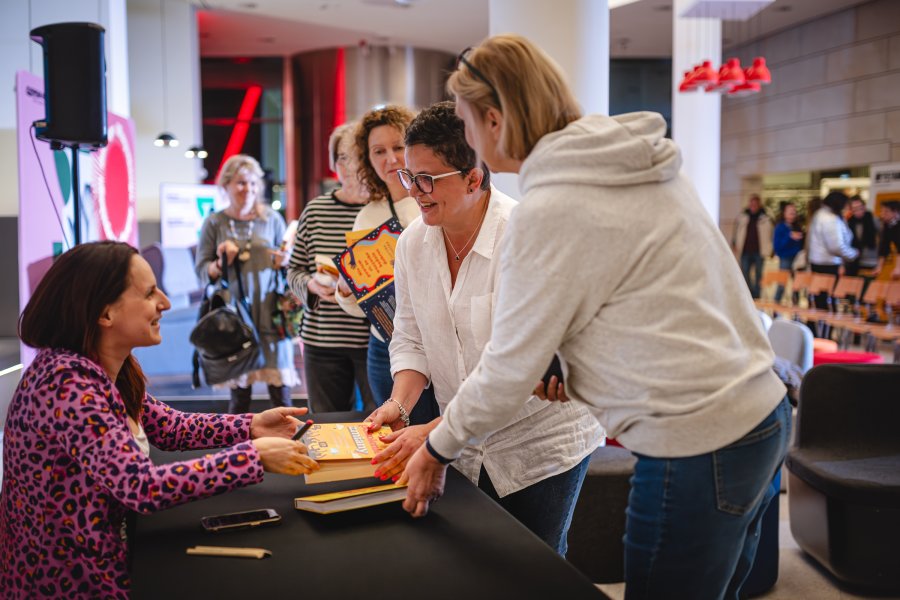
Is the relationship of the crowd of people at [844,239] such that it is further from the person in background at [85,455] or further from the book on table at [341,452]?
the person in background at [85,455]

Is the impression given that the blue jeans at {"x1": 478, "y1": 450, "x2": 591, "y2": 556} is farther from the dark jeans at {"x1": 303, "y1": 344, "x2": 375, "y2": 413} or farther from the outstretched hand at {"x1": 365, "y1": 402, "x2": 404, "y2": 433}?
the dark jeans at {"x1": 303, "y1": 344, "x2": 375, "y2": 413}

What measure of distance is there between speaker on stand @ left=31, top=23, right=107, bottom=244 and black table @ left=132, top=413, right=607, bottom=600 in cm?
250

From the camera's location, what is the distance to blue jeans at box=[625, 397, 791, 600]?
51.7 inches

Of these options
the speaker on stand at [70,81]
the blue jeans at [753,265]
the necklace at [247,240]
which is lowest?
the blue jeans at [753,265]

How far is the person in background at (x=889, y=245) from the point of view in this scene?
1021cm

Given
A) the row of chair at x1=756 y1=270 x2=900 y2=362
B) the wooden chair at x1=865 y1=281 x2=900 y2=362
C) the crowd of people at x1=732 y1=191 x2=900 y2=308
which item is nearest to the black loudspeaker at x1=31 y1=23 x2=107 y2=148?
the row of chair at x1=756 y1=270 x2=900 y2=362

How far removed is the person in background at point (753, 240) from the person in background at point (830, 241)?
216 centimetres

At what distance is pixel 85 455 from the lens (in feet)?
4.55

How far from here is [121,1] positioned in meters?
7.32

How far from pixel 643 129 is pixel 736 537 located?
0.69 meters

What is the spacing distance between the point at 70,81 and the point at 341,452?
2.69 metres

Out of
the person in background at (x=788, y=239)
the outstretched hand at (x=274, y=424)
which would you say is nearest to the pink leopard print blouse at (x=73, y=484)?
the outstretched hand at (x=274, y=424)

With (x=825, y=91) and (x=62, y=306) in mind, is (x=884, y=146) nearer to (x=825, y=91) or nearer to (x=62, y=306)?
(x=825, y=91)

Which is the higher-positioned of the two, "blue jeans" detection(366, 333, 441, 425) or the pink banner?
the pink banner
